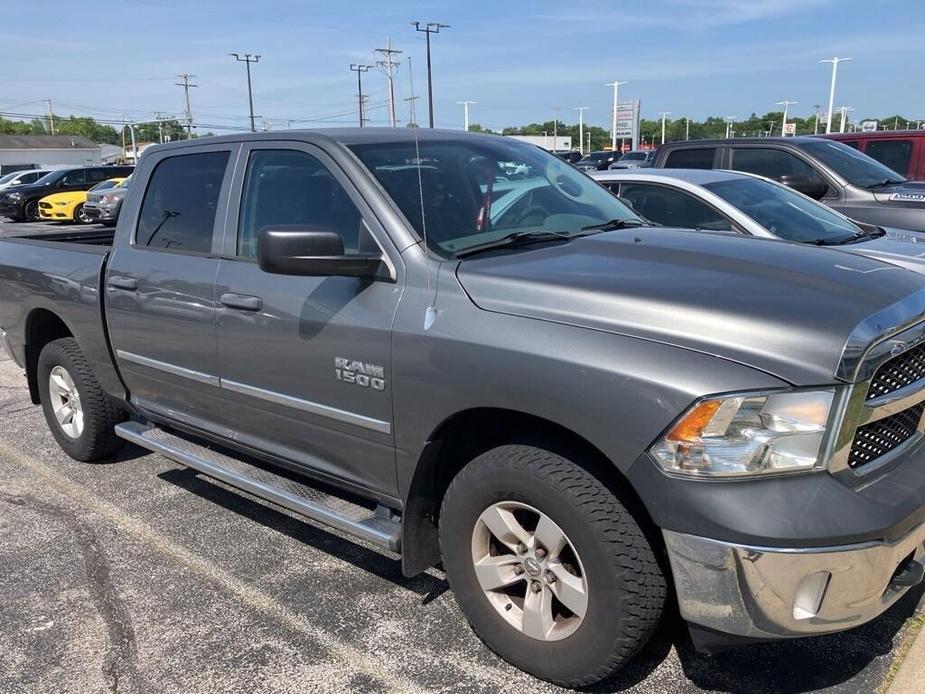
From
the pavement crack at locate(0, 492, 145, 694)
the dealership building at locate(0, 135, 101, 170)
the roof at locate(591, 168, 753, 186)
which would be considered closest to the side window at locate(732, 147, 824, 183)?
the roof at locate(591, 168, 753, 186)

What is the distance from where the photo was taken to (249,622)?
323 cm

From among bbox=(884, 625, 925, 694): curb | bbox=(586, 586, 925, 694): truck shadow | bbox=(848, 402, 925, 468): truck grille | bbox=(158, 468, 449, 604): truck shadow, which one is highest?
bbox=(848, 402, 925, 468): truck grille

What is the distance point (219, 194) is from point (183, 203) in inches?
15.0

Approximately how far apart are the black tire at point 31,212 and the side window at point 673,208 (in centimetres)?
2465

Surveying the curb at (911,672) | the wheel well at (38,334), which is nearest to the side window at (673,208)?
the curb at (911,672)

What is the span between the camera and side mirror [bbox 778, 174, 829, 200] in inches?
285

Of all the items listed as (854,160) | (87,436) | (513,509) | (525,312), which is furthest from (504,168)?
(854,160)

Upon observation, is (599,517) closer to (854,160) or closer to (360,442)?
(360,442)

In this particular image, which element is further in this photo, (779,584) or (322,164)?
(322,164)

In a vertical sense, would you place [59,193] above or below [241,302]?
below

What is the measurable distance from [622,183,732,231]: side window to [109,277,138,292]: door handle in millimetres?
3762

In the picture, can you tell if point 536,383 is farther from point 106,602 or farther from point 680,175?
point 680,175

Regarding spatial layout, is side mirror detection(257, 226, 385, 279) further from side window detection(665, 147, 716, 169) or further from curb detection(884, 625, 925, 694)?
side window detection(665, 147, 716, 169)

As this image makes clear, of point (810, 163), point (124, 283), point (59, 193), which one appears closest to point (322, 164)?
point (124, 283)
